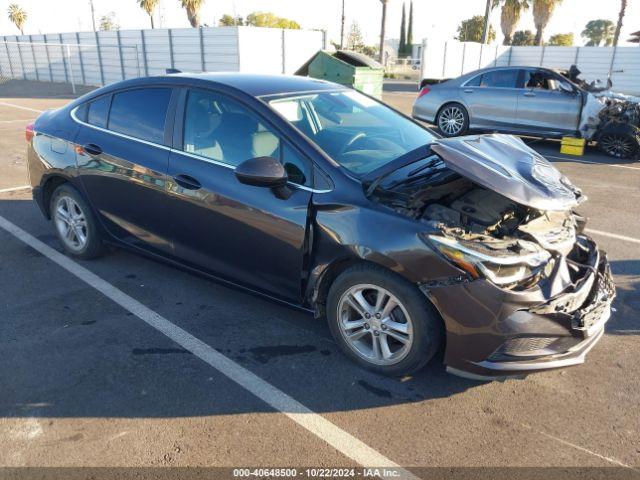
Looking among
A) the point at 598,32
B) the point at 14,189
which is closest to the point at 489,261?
the point at 14,189

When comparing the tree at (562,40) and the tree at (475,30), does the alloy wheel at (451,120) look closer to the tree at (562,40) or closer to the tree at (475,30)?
the tree at (475,30)

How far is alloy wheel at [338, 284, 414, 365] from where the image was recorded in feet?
9.66

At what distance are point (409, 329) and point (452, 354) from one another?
26 cm

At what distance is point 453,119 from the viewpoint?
38.1 ft

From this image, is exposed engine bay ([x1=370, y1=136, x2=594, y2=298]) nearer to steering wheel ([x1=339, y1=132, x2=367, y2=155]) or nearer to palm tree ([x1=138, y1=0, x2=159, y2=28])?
steering wheel ([x1=339, y1=132, x2=367, y2=155])

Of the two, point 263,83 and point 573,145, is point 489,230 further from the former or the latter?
point 573,145

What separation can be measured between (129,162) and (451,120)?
358 inches

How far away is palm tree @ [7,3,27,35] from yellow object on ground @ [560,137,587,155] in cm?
7535

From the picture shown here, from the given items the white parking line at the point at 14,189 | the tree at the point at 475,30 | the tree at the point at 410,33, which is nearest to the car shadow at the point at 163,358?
the white parking line at the point at 14,189

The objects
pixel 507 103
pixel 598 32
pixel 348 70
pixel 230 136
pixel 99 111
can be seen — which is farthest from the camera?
pixel 598 32

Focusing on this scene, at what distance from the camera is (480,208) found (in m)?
3.05

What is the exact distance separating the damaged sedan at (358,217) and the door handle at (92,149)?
0.6 inches

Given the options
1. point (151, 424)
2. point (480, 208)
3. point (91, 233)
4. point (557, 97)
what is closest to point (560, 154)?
point (557, 97)

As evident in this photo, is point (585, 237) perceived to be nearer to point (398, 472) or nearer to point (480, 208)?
point (480, 208)
